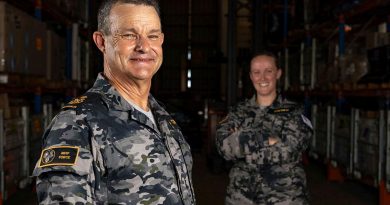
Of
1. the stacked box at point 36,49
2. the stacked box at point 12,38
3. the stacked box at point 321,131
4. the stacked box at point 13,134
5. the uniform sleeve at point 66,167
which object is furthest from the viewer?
the stacked box at point 321,131

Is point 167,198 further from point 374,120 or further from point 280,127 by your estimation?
point 374,120

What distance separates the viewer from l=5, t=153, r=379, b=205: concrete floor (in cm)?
566


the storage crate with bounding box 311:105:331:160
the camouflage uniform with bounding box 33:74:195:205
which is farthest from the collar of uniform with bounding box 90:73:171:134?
the storage crate with bounding box 311:105:331:160

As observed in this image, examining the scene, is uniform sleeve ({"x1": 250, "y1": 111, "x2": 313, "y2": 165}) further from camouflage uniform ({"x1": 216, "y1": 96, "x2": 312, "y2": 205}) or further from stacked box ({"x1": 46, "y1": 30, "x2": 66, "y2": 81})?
stacked box ({"x1": 46, "y1": 30, "x2": 66, "y2": 81})

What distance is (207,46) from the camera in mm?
17875

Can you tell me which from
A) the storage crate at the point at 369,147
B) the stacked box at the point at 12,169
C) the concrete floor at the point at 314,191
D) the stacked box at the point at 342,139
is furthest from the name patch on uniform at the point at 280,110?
the stacked box at the point at 342,139

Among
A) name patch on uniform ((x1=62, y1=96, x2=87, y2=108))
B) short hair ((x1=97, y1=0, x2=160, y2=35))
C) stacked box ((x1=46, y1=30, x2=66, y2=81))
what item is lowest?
name patch on uniform ((x1=62, y1=96, x2=87, y2=108))

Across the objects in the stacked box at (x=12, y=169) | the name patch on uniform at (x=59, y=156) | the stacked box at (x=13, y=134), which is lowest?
the stacked box at (x=12, y=169)

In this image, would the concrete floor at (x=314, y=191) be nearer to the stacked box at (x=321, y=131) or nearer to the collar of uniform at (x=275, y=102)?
the stacked box at (x=321, y=131)

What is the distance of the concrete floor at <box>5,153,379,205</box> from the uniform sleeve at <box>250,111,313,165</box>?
9.38 ft

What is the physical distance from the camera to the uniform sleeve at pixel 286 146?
9.23ft

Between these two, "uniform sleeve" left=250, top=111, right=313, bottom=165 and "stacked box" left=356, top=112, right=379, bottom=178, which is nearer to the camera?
"uniform sleeve" left=250, top=111, right=313, bottom=165

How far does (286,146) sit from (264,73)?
539 millimetres

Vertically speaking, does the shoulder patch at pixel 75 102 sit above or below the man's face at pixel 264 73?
below
